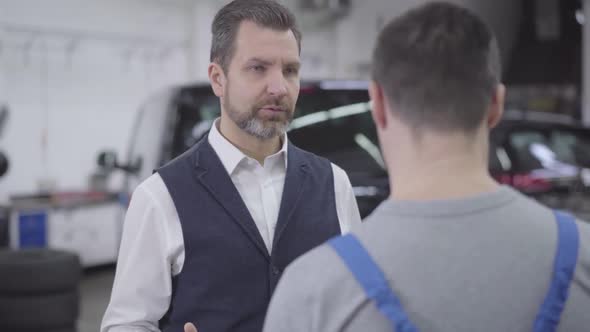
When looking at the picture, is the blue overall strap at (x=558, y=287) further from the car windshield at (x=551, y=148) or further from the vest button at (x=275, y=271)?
the car windshield at (x=551, y=148)

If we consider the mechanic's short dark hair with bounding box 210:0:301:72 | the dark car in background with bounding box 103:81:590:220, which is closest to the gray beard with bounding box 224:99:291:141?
the mechanic's short dark hair with bounding box 210:0:301:72

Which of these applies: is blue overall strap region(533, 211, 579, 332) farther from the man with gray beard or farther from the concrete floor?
the concrete floor

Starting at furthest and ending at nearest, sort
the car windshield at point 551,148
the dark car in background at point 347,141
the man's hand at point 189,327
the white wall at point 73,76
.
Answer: the white wall at point 73,76 < the car windshield at point 551,148 < the dark car in background at point 347,141 < the man's hand at point 189,327

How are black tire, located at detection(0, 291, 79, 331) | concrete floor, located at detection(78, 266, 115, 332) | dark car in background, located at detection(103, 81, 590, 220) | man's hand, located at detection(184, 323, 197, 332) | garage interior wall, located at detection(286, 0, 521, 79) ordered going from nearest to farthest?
man's hand, located at detection(184, 323, 197, 332) < dark car in background, located at detection(103, 81, 590, 220) < black tire, located at detection(0, 291, 79, 331) < concrete floor, located at detection(78, 266, 115, 332) < garage interior wall, located at detection(286, 0, 521, 79)

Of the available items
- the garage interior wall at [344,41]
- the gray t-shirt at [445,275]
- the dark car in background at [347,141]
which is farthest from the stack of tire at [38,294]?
the garage interior wall at [344,41]

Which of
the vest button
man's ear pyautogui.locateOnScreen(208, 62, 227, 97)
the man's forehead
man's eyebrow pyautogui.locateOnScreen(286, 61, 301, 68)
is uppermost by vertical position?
the man's forehead

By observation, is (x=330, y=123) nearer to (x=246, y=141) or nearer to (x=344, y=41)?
(x=246, y=141)

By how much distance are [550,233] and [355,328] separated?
253 mm

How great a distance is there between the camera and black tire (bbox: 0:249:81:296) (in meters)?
3.32

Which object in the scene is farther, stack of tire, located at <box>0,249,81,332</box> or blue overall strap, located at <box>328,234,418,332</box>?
stack of tire, located at <box>0,249,81,332</box>

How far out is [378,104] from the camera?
798mm

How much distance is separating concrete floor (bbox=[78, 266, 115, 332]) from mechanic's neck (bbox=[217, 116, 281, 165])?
3.31 meters

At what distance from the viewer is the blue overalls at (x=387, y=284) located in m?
0.69

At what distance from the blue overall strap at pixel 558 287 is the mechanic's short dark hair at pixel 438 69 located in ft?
0.57
